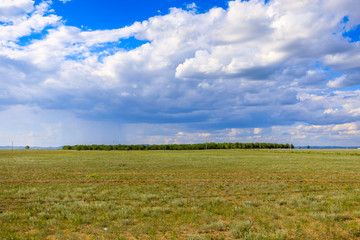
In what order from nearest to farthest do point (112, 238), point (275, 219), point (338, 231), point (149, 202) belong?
point (112, 238)
point (338, 231)
point (275, 219)
point (149, 202)

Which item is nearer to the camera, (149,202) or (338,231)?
(338,231)

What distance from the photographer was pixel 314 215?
12.6 meters

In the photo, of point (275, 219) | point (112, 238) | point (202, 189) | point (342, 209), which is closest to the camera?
point (112, 238)

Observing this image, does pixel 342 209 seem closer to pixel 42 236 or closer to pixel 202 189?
pixel 202 189

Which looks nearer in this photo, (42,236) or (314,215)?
(42,236)

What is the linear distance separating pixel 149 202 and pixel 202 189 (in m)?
6.02

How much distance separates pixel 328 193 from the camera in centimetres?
1894

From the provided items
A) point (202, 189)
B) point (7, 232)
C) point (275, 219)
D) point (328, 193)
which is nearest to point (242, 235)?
point (275, 219)

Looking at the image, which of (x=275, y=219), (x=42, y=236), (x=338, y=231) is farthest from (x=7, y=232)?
(x=338, y=231)

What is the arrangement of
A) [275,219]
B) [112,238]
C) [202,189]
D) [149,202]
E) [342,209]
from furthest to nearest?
[202,189] → [149,202] → [342,209] → [275,219] → [112,238]

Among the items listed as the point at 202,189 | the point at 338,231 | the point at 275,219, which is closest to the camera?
the point at 338,231

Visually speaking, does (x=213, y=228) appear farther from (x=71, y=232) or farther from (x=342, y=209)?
(x=342, y=209)

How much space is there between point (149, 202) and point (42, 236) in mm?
6867

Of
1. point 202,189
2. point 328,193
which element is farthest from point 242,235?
point 328,193
